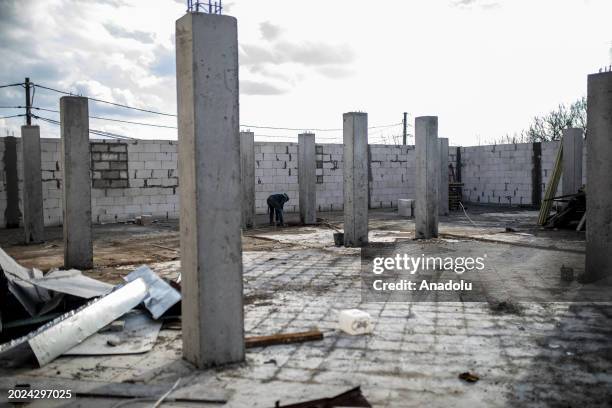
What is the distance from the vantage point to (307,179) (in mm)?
14984

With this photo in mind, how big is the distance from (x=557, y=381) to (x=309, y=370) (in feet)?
5.86

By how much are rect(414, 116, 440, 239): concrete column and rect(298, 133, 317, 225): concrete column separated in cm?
436

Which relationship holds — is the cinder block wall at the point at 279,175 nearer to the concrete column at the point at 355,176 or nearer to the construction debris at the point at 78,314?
the concrete column at the point at 355,176

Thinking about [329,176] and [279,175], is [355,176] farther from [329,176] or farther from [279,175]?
[329,176]

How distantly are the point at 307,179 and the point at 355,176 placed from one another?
4812 mm

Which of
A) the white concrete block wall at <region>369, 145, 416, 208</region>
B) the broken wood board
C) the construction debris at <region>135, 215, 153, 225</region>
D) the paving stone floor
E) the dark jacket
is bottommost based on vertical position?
the broken wood board

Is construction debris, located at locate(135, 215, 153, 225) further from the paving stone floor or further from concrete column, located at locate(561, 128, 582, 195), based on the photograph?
concrete column, located at locate(561, 128, 582, 195)

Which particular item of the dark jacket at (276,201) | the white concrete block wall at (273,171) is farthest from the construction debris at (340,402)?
the white concrete block wall at (273,171)

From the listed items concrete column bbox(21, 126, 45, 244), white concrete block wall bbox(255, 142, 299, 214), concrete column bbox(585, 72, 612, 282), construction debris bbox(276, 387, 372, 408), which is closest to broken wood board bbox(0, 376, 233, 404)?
construction debris bbox(276, 387, 372, 408)

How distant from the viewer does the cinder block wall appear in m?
15.7

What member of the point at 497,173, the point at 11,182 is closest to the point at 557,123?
the point at 497,173

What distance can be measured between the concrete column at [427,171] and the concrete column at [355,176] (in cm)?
142

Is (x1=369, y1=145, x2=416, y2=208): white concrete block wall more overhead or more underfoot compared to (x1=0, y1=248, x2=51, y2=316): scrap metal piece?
more overhead

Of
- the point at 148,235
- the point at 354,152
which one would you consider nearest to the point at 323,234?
the point at 354,152
